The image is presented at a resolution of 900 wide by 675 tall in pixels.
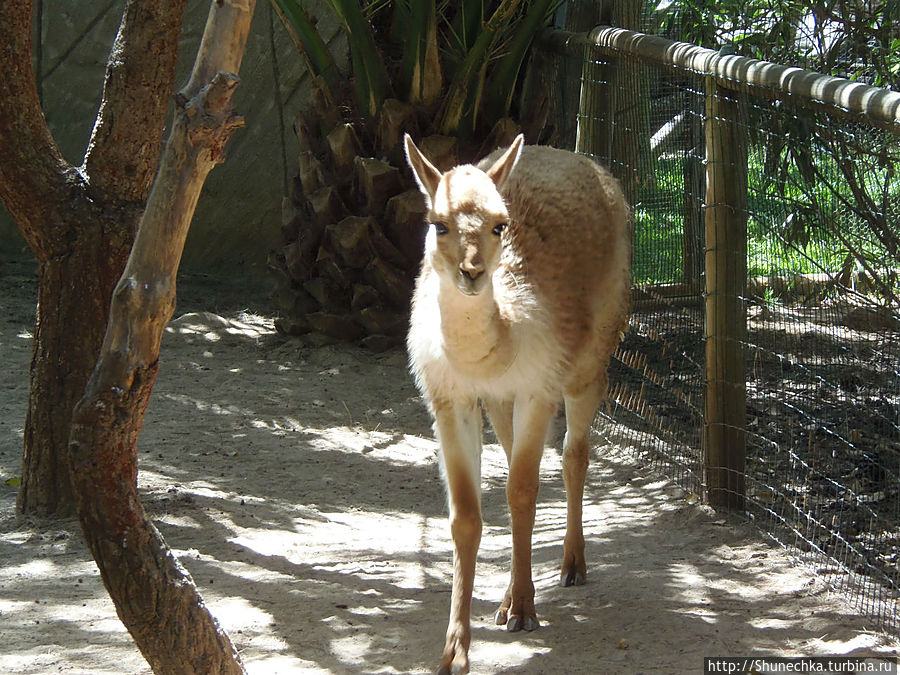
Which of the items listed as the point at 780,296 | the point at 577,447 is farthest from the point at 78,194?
the point at 780,296

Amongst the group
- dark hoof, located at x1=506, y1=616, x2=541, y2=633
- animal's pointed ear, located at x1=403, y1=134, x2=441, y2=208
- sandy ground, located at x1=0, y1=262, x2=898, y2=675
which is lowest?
dark hoof, located at x1=506, y1=616, x2=541, y2=633

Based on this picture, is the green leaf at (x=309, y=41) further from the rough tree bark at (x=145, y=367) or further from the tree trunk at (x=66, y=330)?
the rough tree bark at (x=145, y=367)

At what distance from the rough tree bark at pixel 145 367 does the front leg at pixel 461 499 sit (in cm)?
106

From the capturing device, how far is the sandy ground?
343 cm

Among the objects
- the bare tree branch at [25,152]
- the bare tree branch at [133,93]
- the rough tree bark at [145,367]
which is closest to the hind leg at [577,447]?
the rough tree bark at [145,367]

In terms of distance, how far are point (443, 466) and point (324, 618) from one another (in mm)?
710

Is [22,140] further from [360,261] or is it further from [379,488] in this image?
[360,261]

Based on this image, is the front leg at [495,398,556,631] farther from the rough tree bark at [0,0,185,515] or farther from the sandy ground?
the rough tree bark at [0,0,185,515]

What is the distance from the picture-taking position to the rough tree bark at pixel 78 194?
13.9 ft

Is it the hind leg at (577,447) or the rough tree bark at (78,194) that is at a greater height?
the rough tree bark at (78,194)

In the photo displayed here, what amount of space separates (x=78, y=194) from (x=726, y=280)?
111 inches

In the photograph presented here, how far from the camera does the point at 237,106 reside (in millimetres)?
8961

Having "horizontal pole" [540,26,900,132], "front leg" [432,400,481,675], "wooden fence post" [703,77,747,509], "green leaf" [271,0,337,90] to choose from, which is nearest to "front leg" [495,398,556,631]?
"front leg" [432,400,481,675]

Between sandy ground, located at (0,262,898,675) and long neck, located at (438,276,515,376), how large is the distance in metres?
0.99
